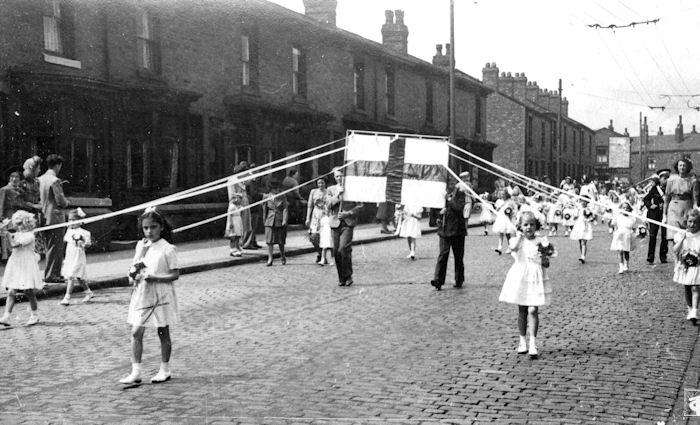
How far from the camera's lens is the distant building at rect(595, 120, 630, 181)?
76438 mm

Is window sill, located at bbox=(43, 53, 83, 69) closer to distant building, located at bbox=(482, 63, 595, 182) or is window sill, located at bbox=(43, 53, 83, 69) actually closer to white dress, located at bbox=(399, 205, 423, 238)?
white dress, located at bbox=(399, 205, 423, 238)

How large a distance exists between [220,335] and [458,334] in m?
2.57

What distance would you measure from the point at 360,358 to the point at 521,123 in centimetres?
4524

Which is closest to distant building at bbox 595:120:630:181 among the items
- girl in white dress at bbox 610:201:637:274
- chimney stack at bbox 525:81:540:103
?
chimney stack at bbox 525:81:540:103

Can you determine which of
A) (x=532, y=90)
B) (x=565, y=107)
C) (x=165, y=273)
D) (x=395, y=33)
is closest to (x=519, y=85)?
Result: (x=532, y=90)

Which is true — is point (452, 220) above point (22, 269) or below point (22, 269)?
above

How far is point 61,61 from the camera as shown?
16.1 meters

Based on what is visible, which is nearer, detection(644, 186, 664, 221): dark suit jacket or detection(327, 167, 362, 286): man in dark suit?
detection(327, 167, 362, 286): man in dark suit

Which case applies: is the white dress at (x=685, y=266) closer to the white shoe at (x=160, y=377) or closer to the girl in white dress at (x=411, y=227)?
the white shoe at (x=160, y=377)

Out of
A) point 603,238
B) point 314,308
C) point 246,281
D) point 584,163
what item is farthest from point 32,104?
point 584,163

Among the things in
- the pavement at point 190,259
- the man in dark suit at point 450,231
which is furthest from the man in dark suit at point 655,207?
the pavement at point 190,259

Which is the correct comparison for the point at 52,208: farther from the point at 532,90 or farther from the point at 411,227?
the point at 532,90

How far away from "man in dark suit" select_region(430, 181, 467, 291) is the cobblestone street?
0.31 metres

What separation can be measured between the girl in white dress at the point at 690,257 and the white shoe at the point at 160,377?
5823 mm
